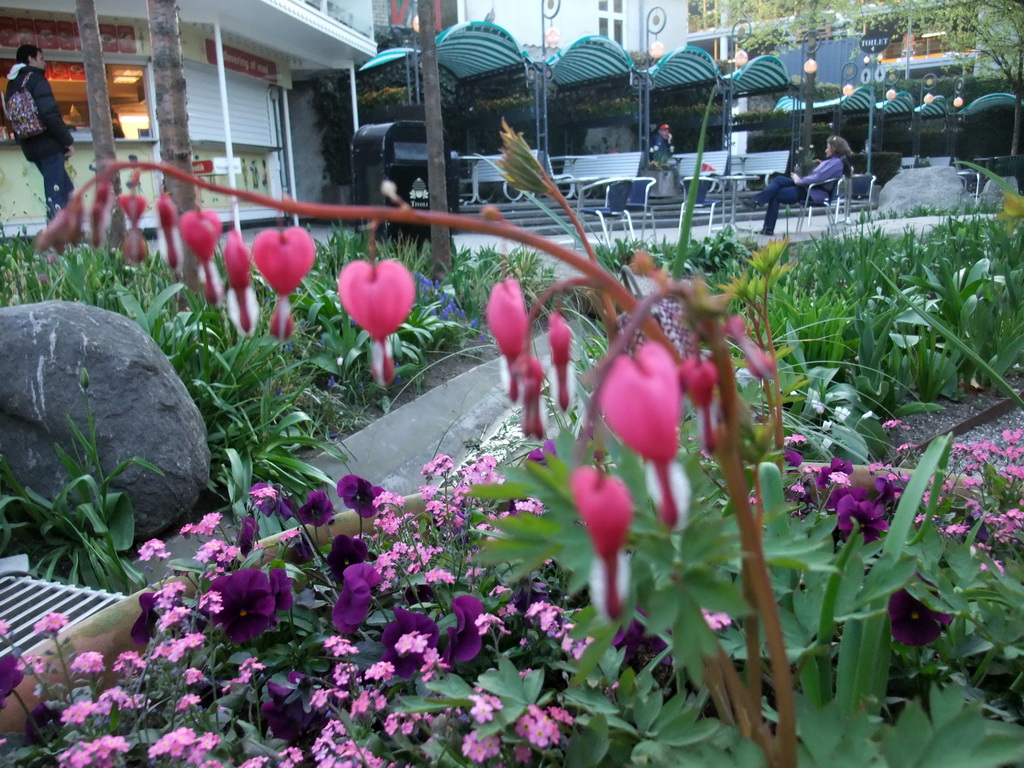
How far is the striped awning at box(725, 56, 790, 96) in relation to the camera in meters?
25.7

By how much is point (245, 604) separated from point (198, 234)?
3.10 ft

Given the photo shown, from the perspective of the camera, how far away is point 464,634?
1278 mm

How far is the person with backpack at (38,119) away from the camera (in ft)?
25.0

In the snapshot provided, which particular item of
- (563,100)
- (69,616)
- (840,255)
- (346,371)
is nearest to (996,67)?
(563,100)

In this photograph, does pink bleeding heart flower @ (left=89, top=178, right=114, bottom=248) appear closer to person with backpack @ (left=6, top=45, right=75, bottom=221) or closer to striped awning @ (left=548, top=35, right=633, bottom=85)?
person with backpack @ (left=6, top=45, right=75, bottom=221)

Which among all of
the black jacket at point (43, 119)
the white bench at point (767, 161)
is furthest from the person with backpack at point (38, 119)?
the white bench at point (767, 161)

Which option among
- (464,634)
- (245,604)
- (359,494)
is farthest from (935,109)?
(245,604)

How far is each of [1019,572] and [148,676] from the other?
1.41m

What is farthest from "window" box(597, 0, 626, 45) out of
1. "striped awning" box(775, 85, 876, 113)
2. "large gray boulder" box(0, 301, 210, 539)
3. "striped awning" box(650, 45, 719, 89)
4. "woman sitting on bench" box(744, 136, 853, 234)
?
"large gray boulder" box(0, 301, 210, 539)

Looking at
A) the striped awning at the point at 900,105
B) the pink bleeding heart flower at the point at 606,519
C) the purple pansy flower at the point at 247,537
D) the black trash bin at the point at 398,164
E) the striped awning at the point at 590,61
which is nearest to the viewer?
the pink bleeding heart flower at the point at 606,519

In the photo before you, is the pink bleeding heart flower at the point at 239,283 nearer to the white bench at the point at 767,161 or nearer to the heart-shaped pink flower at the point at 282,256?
Result: the heart-shaped pink flower at the point at 282,256

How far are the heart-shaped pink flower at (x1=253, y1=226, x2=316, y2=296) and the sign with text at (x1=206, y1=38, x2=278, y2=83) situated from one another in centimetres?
1548

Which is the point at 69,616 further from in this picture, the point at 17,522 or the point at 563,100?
the point at 563,100

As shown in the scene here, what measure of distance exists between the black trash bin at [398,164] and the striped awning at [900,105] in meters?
30.9
